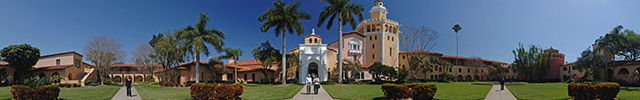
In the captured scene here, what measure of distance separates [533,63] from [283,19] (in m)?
47.6

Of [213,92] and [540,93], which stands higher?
[213,92]

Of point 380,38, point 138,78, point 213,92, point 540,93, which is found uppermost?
point 380,38

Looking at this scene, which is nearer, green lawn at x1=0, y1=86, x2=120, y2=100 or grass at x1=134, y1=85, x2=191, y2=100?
grass at x1=134, y1=85, x2=191, y2=100

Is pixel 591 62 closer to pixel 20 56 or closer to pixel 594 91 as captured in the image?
pixel 594 91

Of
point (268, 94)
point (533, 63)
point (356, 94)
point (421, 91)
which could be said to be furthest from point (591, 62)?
point (268, 94)

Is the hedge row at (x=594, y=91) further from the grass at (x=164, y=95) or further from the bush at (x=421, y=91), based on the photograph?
the grass at (x=164, y=95)

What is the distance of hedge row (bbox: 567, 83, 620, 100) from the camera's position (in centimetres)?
1425

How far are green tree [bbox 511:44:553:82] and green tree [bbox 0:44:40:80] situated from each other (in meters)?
70.6

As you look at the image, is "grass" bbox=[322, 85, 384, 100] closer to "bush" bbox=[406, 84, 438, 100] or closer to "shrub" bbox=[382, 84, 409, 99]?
"shrub" bbox=[382, 84, 409, 99]

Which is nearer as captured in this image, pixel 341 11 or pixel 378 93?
pixel 378 93

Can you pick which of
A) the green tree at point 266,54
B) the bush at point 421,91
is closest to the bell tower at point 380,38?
the green tree at point 266,54

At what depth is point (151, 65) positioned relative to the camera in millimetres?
46469

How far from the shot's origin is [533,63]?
6206 centimetres

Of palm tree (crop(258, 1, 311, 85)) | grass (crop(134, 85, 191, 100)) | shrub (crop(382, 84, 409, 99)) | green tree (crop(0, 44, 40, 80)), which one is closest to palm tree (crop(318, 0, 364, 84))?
palm tree (crop(258, 1, 311, 85))
